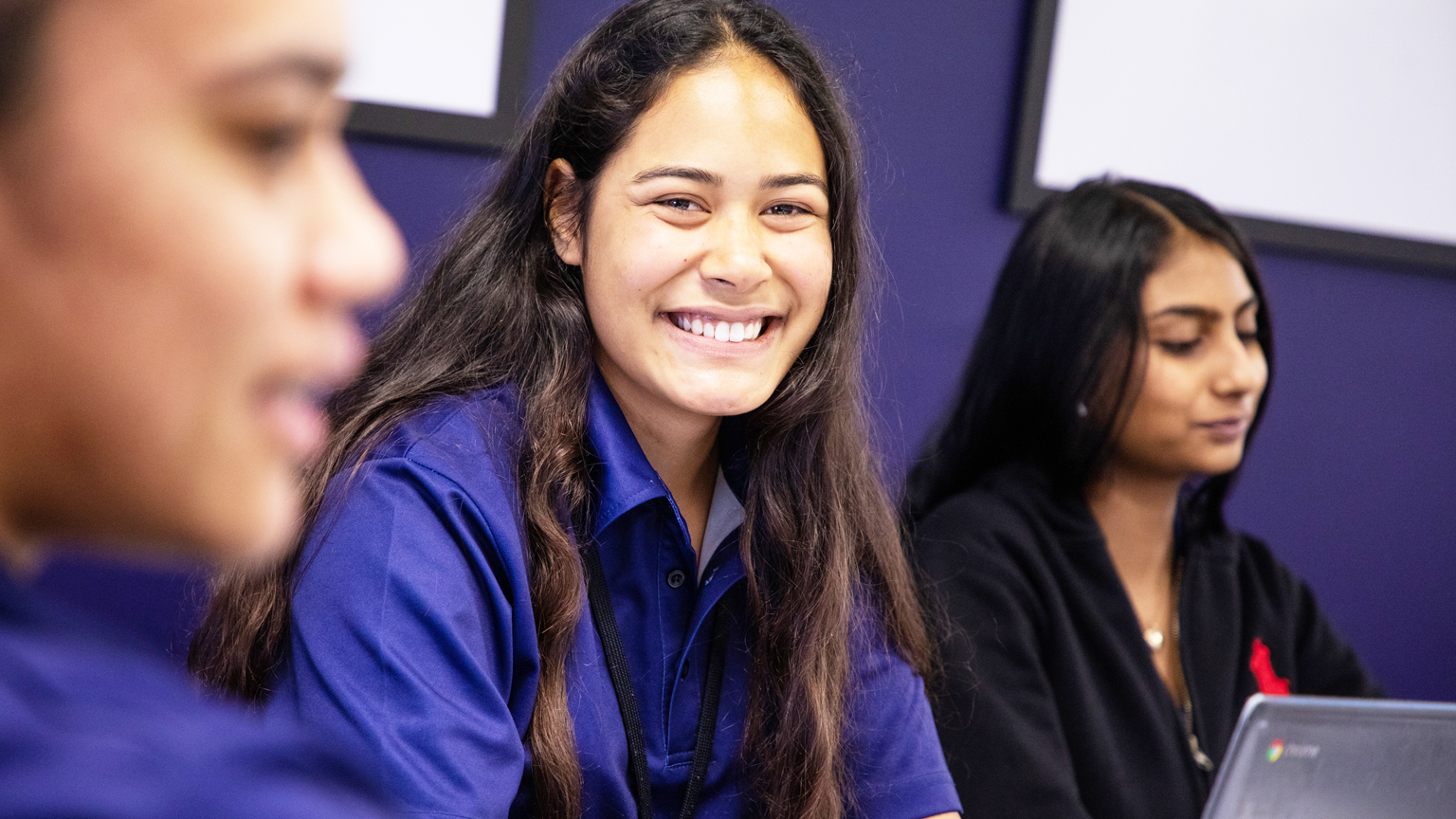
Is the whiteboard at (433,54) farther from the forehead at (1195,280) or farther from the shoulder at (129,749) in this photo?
the shoulder at (129,749)

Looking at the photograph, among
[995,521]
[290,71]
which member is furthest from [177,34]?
[995,521]

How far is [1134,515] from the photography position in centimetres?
174

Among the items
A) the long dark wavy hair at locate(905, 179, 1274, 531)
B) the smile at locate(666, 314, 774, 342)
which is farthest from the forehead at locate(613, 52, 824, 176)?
the long dark wavy hair at locate(905, 179, 1274, 531)

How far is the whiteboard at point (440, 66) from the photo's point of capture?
1.75 metres

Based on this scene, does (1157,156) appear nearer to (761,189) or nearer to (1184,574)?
(1184,574)

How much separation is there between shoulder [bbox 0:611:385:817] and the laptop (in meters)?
0.74

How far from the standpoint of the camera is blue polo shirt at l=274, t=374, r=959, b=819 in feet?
3.22

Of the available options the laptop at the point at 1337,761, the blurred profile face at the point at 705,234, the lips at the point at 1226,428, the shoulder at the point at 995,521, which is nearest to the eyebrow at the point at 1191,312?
the lips at the point at 1226,428

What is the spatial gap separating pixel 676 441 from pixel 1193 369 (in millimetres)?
758

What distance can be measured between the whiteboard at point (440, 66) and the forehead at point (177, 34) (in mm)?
1460

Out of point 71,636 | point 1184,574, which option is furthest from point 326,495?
point 1184,574

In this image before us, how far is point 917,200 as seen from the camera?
2092mm

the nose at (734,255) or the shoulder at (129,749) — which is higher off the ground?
the nose at (734,255)

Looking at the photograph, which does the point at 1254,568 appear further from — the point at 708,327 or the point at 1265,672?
the point at 708,327
